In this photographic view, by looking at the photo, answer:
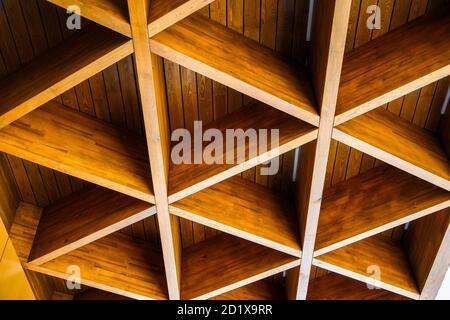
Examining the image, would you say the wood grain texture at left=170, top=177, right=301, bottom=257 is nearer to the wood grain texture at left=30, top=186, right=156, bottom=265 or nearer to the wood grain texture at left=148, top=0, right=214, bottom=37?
the wood grain texture at left=30, top=186, right=156, bottom=265

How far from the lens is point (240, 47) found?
5.46m

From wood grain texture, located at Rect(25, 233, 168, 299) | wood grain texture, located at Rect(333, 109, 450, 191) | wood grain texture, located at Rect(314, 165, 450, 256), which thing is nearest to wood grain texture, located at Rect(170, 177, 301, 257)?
wood grain texture, located at Rect(314, 165, 450, 256)

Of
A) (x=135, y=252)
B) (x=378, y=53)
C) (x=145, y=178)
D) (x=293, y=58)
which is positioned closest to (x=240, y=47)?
(x=293, y=58)

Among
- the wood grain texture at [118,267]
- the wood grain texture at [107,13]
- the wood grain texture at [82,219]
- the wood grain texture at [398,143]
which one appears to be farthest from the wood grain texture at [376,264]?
the wood grain texture at [107,13]

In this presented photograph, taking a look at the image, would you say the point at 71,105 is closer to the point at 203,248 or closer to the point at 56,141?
the point at 56,141

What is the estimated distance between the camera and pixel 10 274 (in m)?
6.58

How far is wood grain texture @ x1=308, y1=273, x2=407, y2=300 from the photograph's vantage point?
8047 millimetres

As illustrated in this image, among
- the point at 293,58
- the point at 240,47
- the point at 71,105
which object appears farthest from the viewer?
the point at 71,105

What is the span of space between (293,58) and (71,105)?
2560 millimetres

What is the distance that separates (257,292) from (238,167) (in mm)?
3257

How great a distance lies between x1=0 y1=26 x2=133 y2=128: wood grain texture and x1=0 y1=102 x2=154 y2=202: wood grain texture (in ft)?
1.14

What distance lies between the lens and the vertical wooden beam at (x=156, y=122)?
4574 mm
